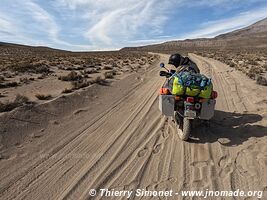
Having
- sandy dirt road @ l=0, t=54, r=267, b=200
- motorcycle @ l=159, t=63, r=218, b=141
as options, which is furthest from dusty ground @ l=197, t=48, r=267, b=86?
motorcycle @ l=159, t=63, r=218, b=141

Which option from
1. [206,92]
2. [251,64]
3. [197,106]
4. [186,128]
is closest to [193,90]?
[206,92]

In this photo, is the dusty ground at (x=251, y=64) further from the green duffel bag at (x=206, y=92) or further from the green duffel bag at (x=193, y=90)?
the green duffel bag at (x=193, y=90)

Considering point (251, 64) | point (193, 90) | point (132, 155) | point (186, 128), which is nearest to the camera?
point (132, 155)

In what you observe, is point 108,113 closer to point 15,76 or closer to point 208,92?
point 208,92

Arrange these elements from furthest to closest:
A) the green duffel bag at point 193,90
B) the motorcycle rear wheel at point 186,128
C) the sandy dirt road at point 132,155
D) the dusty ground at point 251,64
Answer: the dusty ground at point 251,64
the motorcycle rear wheel at point 186,128
the green duffel bag at point 193,90
the sandy dirt road at point 132,155

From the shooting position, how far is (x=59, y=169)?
5113 millimetres

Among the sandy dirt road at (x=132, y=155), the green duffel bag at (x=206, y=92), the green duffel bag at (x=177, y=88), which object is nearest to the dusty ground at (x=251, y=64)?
the sandy dirt road at (x=132, y=155)

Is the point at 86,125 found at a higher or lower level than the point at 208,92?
lower

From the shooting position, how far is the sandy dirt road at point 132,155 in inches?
179

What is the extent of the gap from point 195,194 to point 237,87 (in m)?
9.44

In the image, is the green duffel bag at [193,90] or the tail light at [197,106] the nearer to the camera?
the green duffel bag at [193,90]

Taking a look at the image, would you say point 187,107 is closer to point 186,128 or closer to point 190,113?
point 190,113

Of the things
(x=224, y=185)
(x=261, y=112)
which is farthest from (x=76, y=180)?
(x=261, y=112)

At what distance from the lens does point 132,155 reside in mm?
5660
